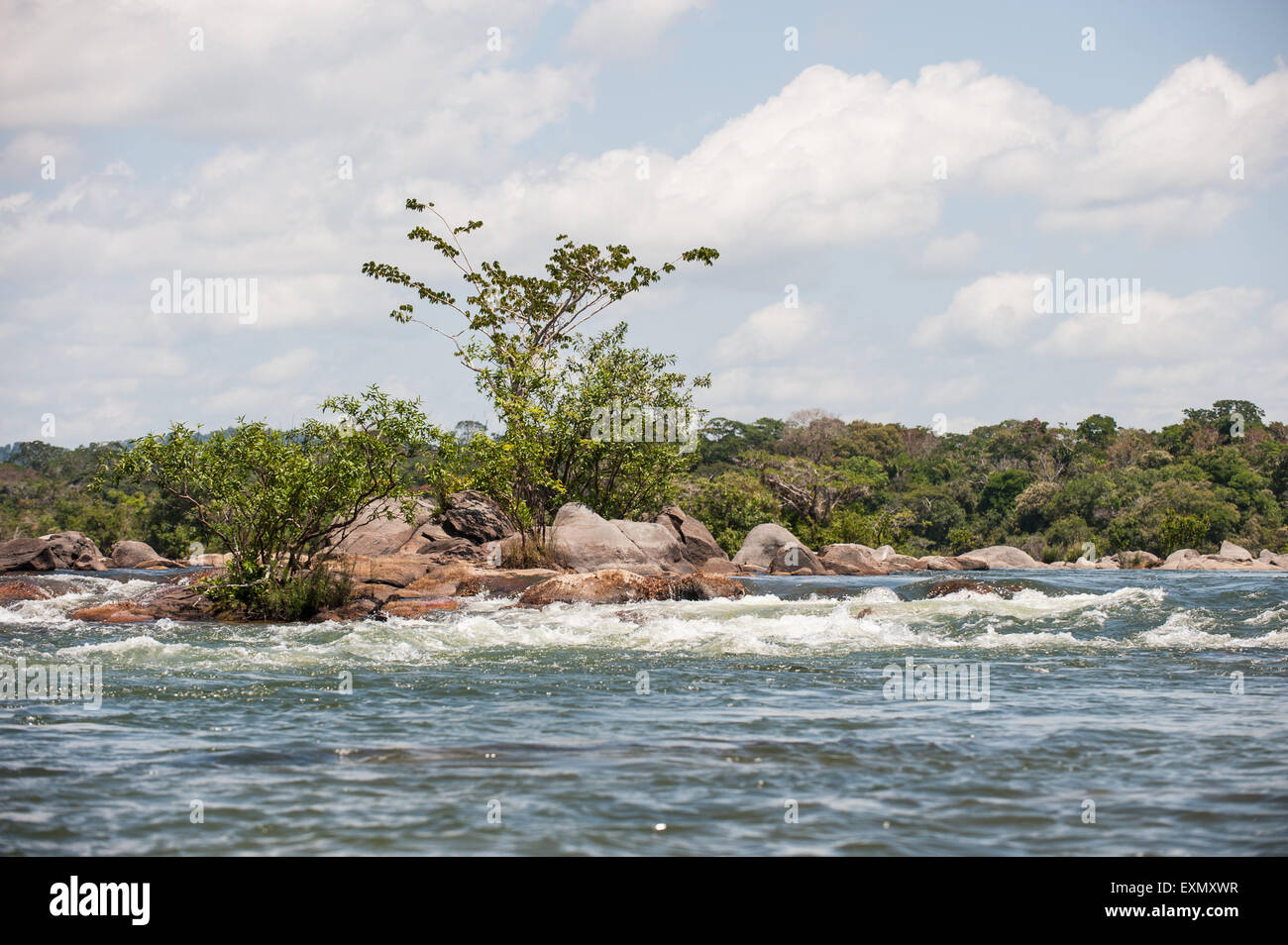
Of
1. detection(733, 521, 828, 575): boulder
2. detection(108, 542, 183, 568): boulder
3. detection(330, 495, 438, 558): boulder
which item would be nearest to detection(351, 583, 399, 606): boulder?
detection(330, 495, 438, 558): boulder

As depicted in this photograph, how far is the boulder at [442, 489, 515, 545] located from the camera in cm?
2656

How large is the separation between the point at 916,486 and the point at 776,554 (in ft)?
110

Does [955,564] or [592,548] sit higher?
[592,548]

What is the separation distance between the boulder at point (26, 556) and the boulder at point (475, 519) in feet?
35.6

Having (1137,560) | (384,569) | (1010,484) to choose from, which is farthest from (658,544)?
Answer: (1010,484)

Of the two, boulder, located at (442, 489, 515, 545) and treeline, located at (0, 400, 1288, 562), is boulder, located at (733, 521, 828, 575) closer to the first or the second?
treeline, located at (0, 400, 1288, 562)

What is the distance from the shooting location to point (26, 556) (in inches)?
1085

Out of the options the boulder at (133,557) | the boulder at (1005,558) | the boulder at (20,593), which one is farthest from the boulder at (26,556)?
the boulder at (1005,558)

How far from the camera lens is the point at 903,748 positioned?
6.85 metres

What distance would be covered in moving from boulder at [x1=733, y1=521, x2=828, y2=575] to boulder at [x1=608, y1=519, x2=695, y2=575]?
20.4 feet

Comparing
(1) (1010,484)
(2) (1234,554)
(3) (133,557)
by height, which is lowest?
(2) (1234,554)

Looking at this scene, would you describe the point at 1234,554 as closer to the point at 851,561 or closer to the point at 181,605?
the point at 851,561

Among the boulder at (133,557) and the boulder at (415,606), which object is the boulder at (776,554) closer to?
the boulder at (415,606)

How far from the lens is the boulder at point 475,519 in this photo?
26562mm
